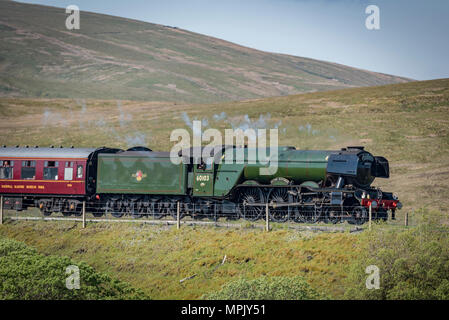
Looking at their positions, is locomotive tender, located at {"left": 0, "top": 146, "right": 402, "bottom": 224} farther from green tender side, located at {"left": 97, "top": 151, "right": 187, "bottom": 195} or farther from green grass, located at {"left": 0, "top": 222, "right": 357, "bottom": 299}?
green grass, located at {"left": 0, "top": 222, "right": 357, "bottom": 299}

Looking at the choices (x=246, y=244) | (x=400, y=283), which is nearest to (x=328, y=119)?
(x=246, y=244)

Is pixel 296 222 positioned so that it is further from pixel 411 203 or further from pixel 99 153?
pixel 411 203

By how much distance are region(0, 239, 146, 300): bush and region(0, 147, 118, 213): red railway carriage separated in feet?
35.6

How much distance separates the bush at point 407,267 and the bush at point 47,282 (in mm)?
7720

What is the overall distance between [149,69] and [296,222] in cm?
15795

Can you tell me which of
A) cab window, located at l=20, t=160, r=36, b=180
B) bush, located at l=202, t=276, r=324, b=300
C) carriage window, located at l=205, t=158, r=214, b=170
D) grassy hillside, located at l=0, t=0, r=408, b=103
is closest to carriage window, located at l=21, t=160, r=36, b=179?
cab window, located at l=20, t=160, r=36, b=180

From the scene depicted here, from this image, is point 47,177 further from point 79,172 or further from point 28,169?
point 79,172

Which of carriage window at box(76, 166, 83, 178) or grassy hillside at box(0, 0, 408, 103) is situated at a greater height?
grassy hillside at box(0, 0, 408, 103)

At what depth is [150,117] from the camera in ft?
242

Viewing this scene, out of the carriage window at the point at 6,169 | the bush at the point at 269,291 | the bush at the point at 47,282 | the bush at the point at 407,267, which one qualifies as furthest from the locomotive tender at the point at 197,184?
the bush at the point at 269,291

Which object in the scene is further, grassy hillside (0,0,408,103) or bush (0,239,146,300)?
grassy hillside (0,0,408,103)

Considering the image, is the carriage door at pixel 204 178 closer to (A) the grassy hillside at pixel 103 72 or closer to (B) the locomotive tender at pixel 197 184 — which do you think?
(B) the locomotive tender at pixel 197 184

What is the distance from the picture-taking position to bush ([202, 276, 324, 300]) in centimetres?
1537
